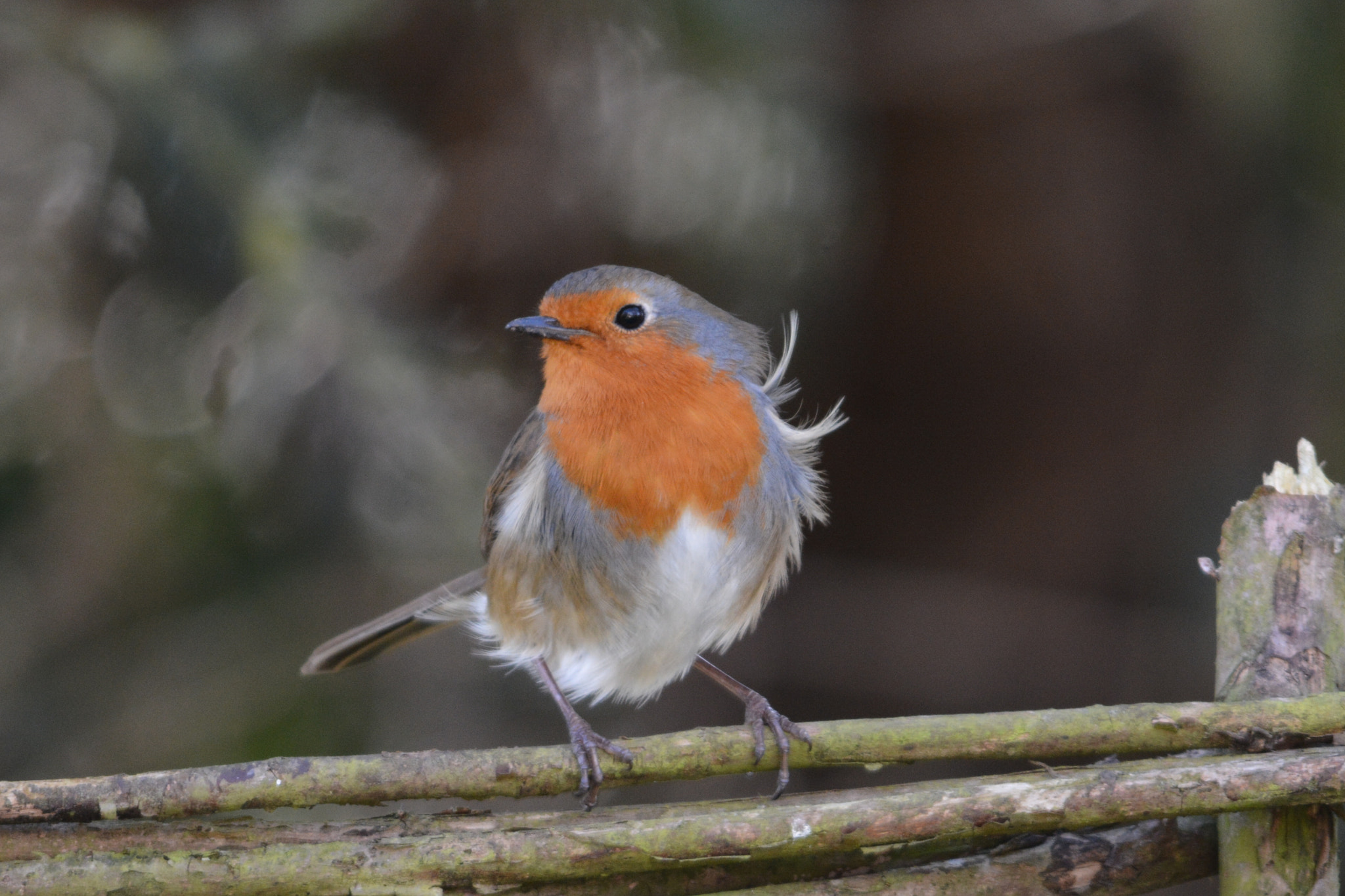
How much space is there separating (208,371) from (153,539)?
1.47 ft

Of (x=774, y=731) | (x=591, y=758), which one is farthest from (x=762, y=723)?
(x=591, y=758)

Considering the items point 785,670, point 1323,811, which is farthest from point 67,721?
point 1323,811

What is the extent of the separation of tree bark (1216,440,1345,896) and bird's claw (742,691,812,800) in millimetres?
637

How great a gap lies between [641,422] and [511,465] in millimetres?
425

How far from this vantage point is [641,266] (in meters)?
3.58

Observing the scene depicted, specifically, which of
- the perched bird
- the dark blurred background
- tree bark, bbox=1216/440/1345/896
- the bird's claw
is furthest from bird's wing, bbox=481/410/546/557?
tree bark, bbox=1216/440/1345/896

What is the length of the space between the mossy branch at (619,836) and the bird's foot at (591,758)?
14 centimetres

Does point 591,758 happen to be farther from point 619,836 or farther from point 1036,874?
point 1036,874

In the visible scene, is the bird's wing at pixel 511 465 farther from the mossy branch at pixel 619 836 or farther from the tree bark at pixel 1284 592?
the tree bark at pixel 1284 592

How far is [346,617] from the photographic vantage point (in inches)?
136

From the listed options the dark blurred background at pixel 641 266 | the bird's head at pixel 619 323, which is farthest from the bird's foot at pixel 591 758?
the dark blurred background at pixel 641 266

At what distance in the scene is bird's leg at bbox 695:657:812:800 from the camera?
1.89m

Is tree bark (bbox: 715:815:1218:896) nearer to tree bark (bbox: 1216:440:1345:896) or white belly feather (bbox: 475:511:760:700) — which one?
tree bark (bbox: 1216:440:1345:896)

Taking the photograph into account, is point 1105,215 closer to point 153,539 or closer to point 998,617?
point 998,617
